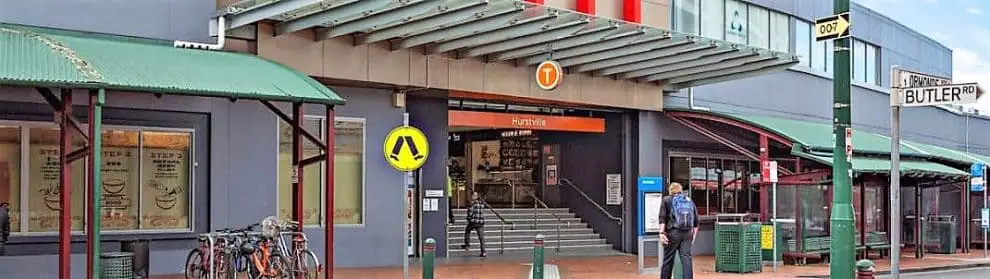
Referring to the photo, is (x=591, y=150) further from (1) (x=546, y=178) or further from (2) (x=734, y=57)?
(2) (x=734, y=57)

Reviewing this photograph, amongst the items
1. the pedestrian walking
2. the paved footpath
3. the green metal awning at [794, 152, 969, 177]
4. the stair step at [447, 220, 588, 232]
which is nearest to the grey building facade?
the stair step at [447, 220, 588, 232]

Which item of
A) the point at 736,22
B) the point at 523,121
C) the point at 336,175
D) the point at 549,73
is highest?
the point at 736,22

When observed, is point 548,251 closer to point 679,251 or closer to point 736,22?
point 736,22

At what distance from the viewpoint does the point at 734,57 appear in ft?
72.2

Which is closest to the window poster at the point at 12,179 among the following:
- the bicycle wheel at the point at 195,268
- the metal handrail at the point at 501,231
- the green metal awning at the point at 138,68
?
the green metal awning at the point at 138,68

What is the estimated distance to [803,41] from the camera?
30312 mm

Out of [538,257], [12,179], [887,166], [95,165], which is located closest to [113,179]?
[12,179]

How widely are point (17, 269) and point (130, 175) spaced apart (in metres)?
2.22

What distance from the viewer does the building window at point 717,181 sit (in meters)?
27.4

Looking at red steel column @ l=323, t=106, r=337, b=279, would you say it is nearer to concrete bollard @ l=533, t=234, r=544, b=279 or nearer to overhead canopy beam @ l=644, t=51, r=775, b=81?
concrete bollard @ l=533, t=234, r=544, b=279

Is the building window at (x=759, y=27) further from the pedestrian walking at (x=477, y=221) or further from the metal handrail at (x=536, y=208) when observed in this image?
the pedestrian walking at (x=477, y=221)

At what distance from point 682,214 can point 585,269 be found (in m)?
5.71

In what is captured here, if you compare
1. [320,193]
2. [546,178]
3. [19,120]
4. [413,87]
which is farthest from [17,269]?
[546,178]

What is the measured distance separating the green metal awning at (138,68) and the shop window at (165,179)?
5.33ft
